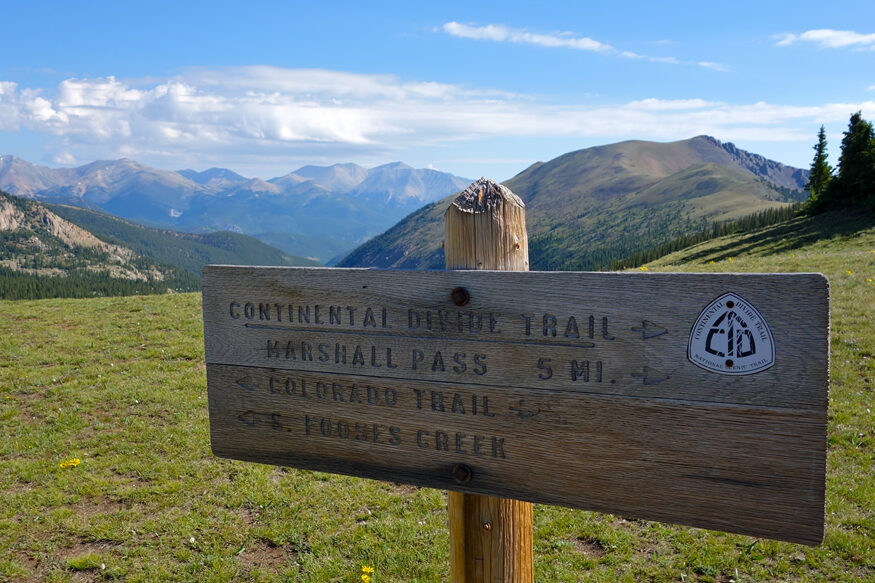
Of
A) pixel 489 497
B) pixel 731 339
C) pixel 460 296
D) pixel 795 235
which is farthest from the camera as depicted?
pixel 795 235

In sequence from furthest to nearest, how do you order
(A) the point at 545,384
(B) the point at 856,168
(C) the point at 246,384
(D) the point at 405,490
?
1. (B) the point at 856,168
2. (D) the point at 405,490
3. (C) the point at 246,384
4. (A) the point at 545,384

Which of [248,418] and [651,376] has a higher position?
[651,376]

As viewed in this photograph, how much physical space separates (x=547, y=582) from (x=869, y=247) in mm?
36962

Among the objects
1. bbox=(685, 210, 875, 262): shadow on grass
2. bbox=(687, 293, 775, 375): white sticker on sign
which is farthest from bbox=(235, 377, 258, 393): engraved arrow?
bbox=(685, 210, 875, 262): shadow on grass

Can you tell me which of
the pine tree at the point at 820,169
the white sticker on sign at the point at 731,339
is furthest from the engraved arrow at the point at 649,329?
the pine tree at the point at 820,169

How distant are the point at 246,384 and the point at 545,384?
1863 mm

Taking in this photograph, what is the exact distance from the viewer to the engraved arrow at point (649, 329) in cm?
260

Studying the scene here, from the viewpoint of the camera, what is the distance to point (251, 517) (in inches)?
277

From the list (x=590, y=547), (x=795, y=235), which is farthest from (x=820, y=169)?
(x=590, y=547)

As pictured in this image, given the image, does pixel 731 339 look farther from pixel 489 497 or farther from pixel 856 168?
pixel 856 168

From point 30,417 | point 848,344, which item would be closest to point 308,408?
point 30,417

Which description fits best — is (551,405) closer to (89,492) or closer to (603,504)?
(603,504)

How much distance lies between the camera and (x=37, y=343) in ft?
48.5

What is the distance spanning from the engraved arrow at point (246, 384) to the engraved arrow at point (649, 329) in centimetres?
227
